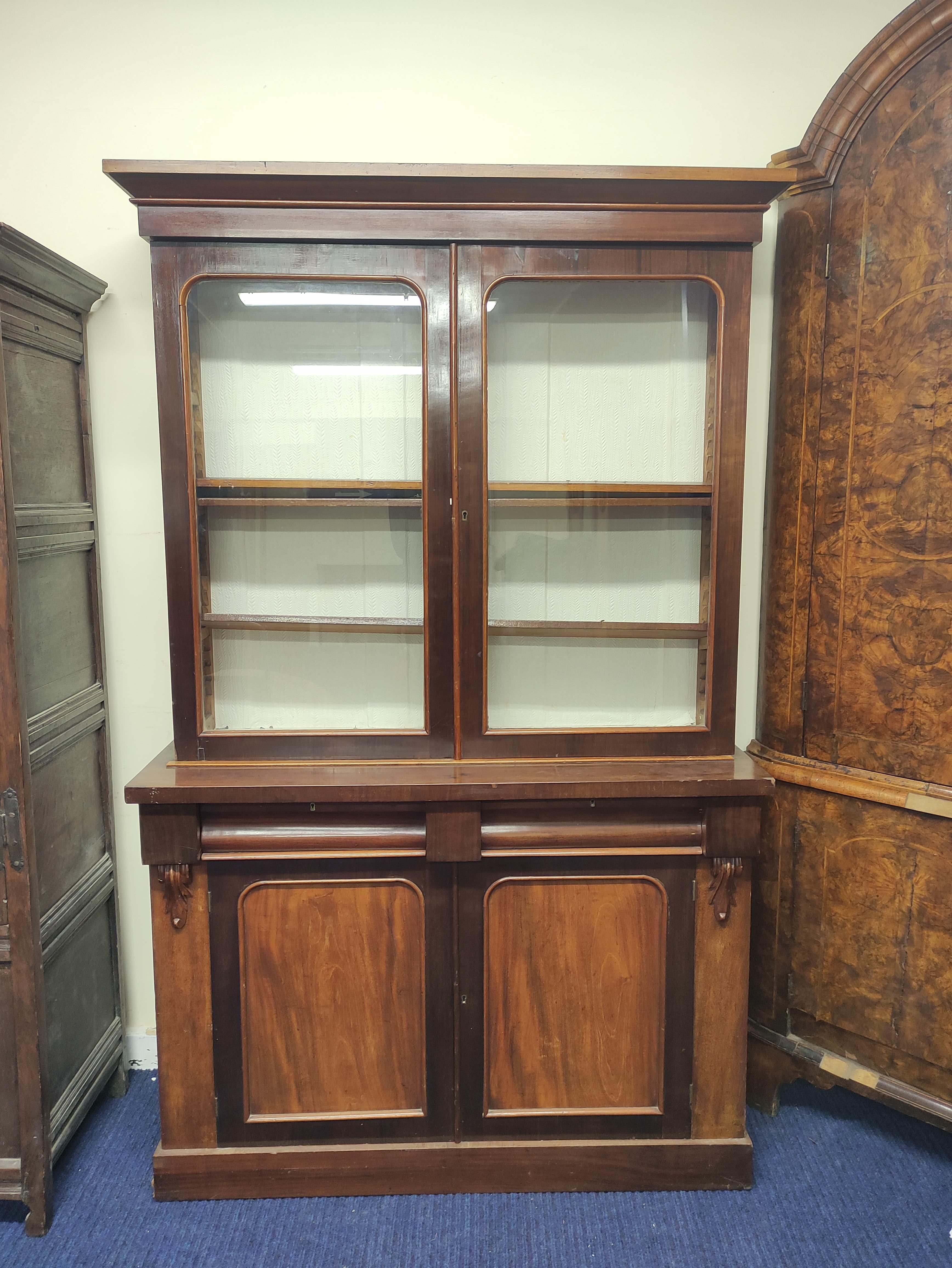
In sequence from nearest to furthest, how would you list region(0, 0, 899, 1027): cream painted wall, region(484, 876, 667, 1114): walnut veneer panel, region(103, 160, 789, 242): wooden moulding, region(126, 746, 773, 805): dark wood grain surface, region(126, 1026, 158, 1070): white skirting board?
region(103, 160, 789, 242): wooden moulding → region(126, 746, 773, 805): dark wood grain surface → region(484, 876, 667, 1114): walnut veneer panel → region(0, 0, 899, 1027): cream painted wall → region(126, 1026, 158, 1070): white skirting board

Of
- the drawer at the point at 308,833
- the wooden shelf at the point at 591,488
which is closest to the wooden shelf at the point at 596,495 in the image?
the wooden shelf at the point at 591,488

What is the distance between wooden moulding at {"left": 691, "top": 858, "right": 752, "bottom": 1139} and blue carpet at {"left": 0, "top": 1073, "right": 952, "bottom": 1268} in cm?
18

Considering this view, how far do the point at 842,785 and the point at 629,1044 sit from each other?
71 centimetres

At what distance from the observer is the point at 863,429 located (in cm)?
169

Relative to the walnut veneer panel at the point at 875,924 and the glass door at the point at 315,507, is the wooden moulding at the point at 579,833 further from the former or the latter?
the walnut veneer panel at the point at 875,924

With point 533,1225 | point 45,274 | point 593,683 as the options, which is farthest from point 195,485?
point 533,1225

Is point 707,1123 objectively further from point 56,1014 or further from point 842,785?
point 56,1014

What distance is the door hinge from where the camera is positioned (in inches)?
61.8

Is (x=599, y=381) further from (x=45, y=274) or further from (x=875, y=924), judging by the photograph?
(x=875, y=924)

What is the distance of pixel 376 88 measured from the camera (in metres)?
1.83

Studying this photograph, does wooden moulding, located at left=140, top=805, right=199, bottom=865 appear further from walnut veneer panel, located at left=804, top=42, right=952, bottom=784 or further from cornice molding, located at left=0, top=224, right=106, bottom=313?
walnut veneer panel, located at left=804, top=42, right=952, bottom=784

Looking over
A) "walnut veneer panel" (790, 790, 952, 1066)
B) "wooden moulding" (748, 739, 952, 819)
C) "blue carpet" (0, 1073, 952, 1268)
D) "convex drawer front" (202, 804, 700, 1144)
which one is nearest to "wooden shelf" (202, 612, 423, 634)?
"convex drawer front" (202, 804, 700, 1144)

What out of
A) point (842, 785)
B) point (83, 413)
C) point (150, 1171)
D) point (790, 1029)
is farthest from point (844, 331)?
point (150, 1171)

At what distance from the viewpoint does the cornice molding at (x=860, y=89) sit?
60.1 inches
